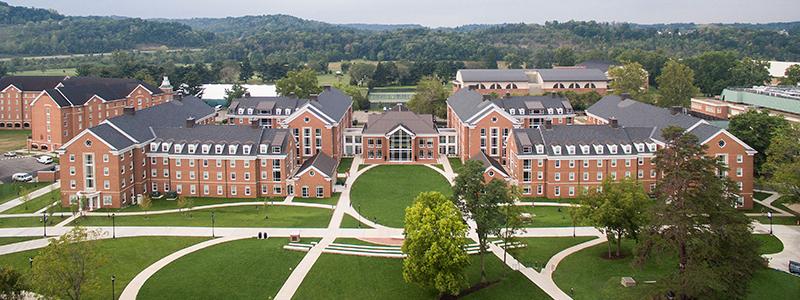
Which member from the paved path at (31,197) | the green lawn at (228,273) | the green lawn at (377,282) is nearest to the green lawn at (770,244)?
the green lawn at (377,282)

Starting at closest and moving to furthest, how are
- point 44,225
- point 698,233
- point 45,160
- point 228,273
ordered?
point 698,233 < point 228,273 < point 44,225 < point 45,160

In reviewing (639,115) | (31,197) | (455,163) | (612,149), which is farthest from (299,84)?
(612,149)

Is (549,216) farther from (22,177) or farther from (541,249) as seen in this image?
(22,177)

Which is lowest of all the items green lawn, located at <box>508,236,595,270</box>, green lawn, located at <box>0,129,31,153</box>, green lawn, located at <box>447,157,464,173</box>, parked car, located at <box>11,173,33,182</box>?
green lawn, located at <box>508,236,595,270</box>

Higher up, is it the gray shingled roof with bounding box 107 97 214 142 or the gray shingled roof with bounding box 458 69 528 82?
the gray shingled roof with bounding box 458 69 528 82

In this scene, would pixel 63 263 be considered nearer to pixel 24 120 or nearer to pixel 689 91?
pixel 24 120

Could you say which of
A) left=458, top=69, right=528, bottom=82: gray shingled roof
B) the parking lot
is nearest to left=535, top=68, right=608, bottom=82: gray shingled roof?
left=458, top=69, right=528, bottom=82: gray shingled roof

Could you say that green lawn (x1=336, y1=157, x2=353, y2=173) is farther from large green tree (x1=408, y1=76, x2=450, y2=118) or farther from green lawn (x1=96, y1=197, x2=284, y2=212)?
large green tree (x1=408, y1=76, x2=450, y2=118)
